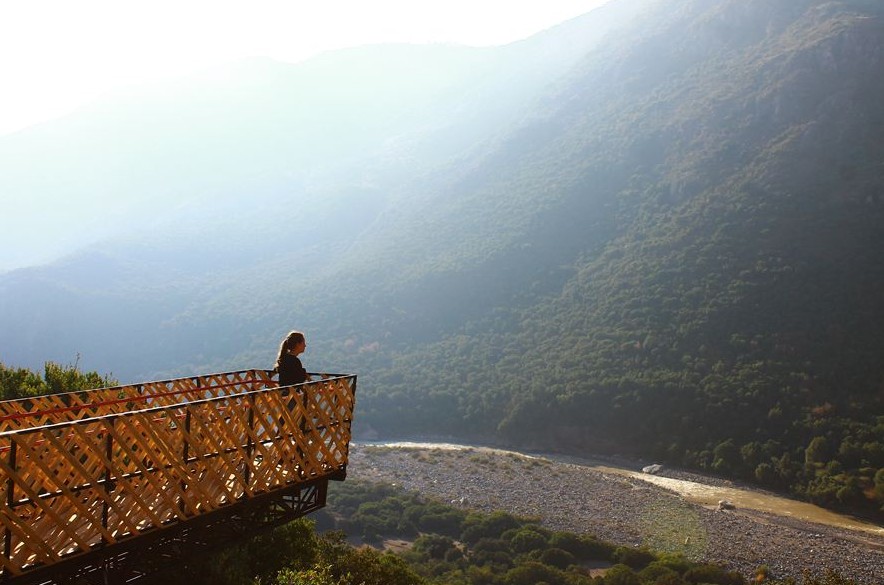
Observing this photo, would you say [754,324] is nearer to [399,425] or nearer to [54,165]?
[399,425]

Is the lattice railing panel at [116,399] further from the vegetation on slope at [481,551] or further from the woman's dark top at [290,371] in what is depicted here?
the vegetation on slope at [481,551]

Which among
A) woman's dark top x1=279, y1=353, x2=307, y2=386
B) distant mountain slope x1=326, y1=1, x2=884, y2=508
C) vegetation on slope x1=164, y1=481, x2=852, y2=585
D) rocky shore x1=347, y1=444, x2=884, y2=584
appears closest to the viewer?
woman's dark top x1=279, y1=353, x2=307, y2=386

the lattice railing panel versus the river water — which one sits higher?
the lattice railing panel

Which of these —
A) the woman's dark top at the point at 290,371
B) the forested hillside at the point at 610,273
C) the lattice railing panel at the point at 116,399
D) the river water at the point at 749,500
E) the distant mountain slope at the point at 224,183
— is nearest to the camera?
the lattice railing panel at the point at 116,399

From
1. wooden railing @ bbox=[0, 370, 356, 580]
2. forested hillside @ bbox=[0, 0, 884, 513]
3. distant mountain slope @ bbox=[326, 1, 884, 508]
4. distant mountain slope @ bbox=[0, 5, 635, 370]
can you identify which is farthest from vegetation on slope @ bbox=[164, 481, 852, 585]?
distant mountain slope @ bbox=[0, 5, 635, 370]

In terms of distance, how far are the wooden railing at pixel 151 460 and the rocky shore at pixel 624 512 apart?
26.8 metres

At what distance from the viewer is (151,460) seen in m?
6.37

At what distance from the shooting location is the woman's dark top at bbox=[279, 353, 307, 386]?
7.60m

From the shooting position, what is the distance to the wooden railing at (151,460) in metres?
5.03

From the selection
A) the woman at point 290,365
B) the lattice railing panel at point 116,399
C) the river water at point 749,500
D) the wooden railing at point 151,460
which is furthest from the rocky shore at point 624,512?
the woman at point 290,365

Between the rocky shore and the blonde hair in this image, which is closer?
the blonde hair

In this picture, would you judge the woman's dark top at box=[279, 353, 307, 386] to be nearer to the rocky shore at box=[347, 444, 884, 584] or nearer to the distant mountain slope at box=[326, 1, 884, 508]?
the rocky shore at box=[347, 444, 884, 584]

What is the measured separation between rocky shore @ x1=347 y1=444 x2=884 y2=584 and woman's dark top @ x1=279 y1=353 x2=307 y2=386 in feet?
88.4

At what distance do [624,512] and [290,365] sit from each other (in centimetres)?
3232
